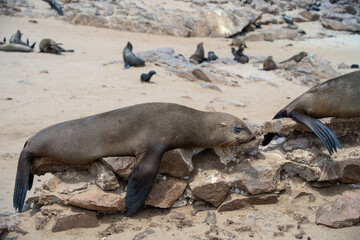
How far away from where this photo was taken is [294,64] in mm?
12953

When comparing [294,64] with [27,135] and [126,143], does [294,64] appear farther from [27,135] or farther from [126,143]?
[126,143]

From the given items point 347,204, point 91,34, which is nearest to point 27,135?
point 347,204

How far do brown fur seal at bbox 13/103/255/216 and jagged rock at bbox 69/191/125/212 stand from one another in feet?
0.35

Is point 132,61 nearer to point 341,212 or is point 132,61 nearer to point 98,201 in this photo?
point 98,201

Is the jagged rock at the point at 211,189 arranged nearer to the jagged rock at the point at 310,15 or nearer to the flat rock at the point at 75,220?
the flat rock at the point at 75,220

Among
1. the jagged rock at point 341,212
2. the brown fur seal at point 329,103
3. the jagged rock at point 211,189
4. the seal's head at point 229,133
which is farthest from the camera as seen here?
the brown fur seal at point 329,103

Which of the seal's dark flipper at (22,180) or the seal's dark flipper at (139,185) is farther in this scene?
the seal's dark flipper at (22,180)

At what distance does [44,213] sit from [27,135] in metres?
2.85

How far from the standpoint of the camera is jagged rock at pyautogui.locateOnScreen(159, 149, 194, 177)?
10.6 ft

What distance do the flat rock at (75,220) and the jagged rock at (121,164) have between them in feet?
1.47

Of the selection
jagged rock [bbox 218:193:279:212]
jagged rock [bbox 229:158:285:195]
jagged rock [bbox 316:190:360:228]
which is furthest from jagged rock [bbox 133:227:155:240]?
jagged rock [bbox 316:190:360:228]

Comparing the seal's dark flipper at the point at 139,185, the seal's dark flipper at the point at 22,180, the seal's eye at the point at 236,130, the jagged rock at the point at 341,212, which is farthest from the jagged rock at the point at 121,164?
the jagged rock at the point at 341,212

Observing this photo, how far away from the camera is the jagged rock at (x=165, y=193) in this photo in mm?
3160

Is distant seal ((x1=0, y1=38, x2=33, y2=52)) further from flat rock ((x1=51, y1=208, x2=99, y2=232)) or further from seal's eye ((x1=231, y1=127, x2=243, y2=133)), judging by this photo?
seal's eye ((x1=231, y1=127, x2=243, y2=133))
